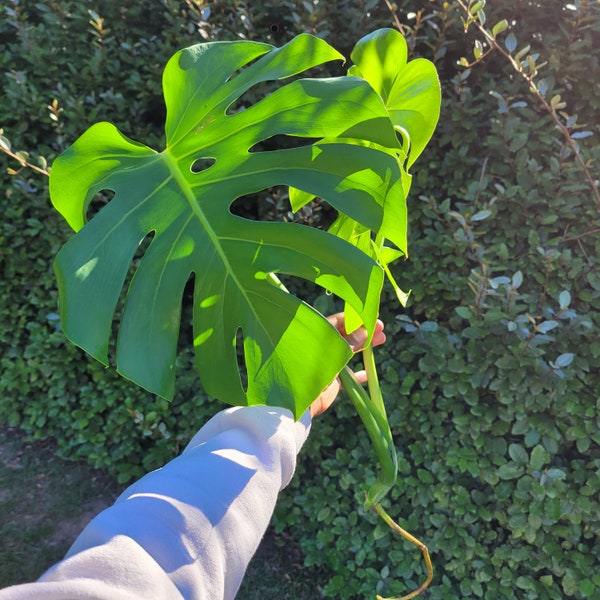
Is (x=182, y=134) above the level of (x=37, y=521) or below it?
above

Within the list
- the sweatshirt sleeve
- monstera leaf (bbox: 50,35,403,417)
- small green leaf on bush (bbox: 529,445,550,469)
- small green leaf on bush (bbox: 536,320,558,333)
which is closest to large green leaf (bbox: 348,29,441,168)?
monstera leaf (bbox: 50,35,403,417)

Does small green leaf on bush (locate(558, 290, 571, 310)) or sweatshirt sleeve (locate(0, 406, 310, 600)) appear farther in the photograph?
small green leaf on bush (locate(558, 290, 571, 310))

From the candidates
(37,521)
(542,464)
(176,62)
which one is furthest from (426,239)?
(37,521)

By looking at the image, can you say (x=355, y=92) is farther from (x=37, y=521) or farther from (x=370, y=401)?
(x=37, y=521)

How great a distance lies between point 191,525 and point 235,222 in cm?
47

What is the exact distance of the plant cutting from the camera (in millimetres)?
825

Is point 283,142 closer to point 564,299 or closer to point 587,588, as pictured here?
point 564,299

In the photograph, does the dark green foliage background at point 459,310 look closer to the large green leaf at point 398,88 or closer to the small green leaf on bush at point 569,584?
the small green leaf on bush at point 569,584

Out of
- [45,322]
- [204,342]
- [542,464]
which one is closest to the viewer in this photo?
[204,342]

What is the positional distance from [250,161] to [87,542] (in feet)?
2.07

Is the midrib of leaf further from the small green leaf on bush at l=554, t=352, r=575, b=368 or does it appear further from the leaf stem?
the small green leaf on bush at l=554, t=352, r=575, b=368

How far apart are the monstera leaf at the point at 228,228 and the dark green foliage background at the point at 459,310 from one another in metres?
0.84

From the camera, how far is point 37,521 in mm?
2271

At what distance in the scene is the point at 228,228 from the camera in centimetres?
92
